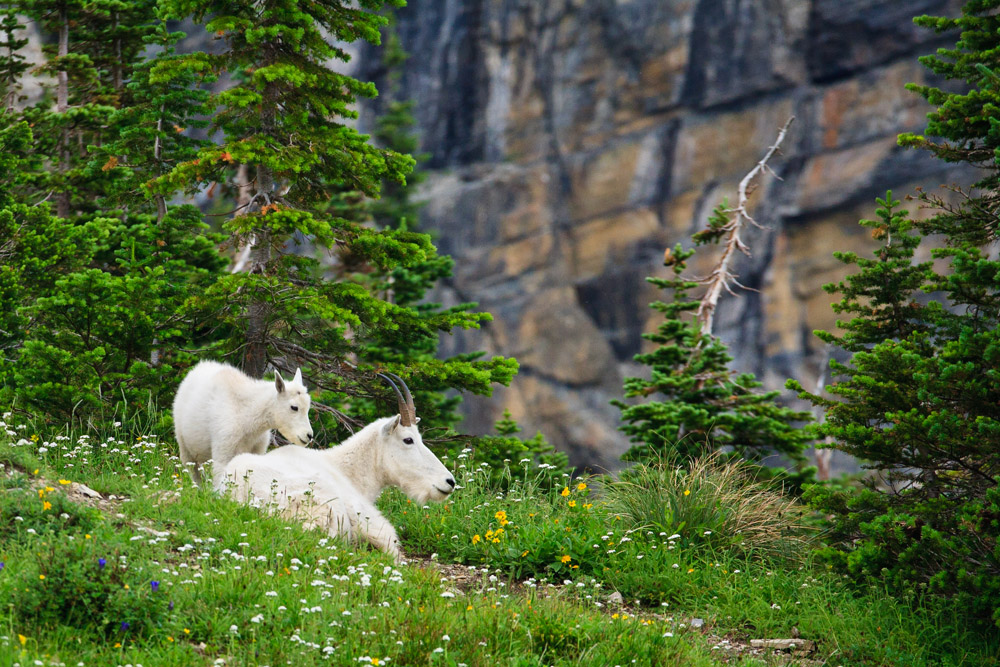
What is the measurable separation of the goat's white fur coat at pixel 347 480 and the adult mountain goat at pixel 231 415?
1.25ft

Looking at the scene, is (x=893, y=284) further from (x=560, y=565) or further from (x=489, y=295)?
(x=489, y=295)

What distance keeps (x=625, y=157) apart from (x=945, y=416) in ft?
137

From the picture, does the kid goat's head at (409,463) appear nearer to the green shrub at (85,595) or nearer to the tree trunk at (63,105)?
the green shrub at (85,595)

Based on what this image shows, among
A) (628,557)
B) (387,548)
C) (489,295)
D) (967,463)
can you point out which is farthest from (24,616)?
(489,295)

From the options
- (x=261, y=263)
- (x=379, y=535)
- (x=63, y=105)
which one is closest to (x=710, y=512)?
(x=379, y=535)

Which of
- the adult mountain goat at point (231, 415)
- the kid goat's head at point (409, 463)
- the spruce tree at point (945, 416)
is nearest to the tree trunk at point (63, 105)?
the adult mountain goat at point (231, 415)

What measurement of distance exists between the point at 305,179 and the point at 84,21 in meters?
6.53

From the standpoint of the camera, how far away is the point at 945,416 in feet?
20.7

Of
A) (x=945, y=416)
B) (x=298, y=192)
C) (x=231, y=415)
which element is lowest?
(x=231, y=415)

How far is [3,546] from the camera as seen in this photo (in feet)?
17.8

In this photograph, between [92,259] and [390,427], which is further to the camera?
[92,259]

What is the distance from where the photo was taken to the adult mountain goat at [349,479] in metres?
6.89

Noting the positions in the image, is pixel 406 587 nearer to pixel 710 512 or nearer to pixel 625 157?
pixel 710 512

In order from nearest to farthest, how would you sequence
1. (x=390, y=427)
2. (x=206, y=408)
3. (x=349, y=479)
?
(x=349, y=479) → (x=390, y=427) → (x=206, y=408)
